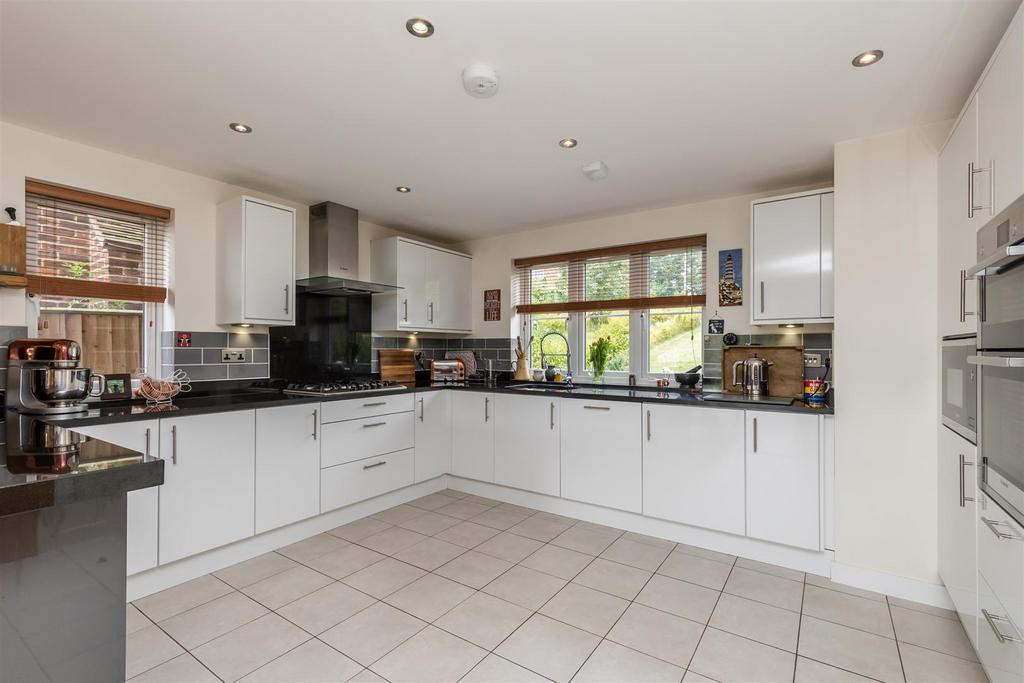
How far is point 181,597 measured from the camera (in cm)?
239

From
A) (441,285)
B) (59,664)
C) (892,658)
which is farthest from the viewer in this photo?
(441,285)

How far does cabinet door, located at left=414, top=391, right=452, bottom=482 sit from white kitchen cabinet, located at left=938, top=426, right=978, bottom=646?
315cm

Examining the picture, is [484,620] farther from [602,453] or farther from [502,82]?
[502,82]

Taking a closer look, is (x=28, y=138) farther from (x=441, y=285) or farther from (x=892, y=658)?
(x=892, y=658)

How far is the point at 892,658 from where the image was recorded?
1.92 meters

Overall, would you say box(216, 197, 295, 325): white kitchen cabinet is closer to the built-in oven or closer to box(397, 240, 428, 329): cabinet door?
box(397, 240, 428, 329): cabinet door

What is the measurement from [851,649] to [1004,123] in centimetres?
200

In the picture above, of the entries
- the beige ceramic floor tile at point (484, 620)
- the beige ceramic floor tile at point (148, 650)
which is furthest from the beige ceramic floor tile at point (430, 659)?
the beige ceramic floor tile at point (148, 650)

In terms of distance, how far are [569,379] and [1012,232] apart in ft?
10.1

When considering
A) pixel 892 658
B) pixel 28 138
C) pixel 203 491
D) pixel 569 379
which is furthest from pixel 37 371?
pixel 892 658

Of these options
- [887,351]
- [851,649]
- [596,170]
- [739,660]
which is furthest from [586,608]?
[596,170]

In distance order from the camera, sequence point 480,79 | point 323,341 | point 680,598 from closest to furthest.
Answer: point 480,79
point 680,598
point 323,341

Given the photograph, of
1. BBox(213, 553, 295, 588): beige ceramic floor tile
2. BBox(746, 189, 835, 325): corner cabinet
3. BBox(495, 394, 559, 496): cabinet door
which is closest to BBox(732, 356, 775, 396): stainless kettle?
BBox(746, 189, 835, 325): corner cabinet

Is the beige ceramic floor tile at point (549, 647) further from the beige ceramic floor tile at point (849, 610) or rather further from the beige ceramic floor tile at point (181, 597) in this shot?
the beige ceramic floor tile at point (181, 597)
